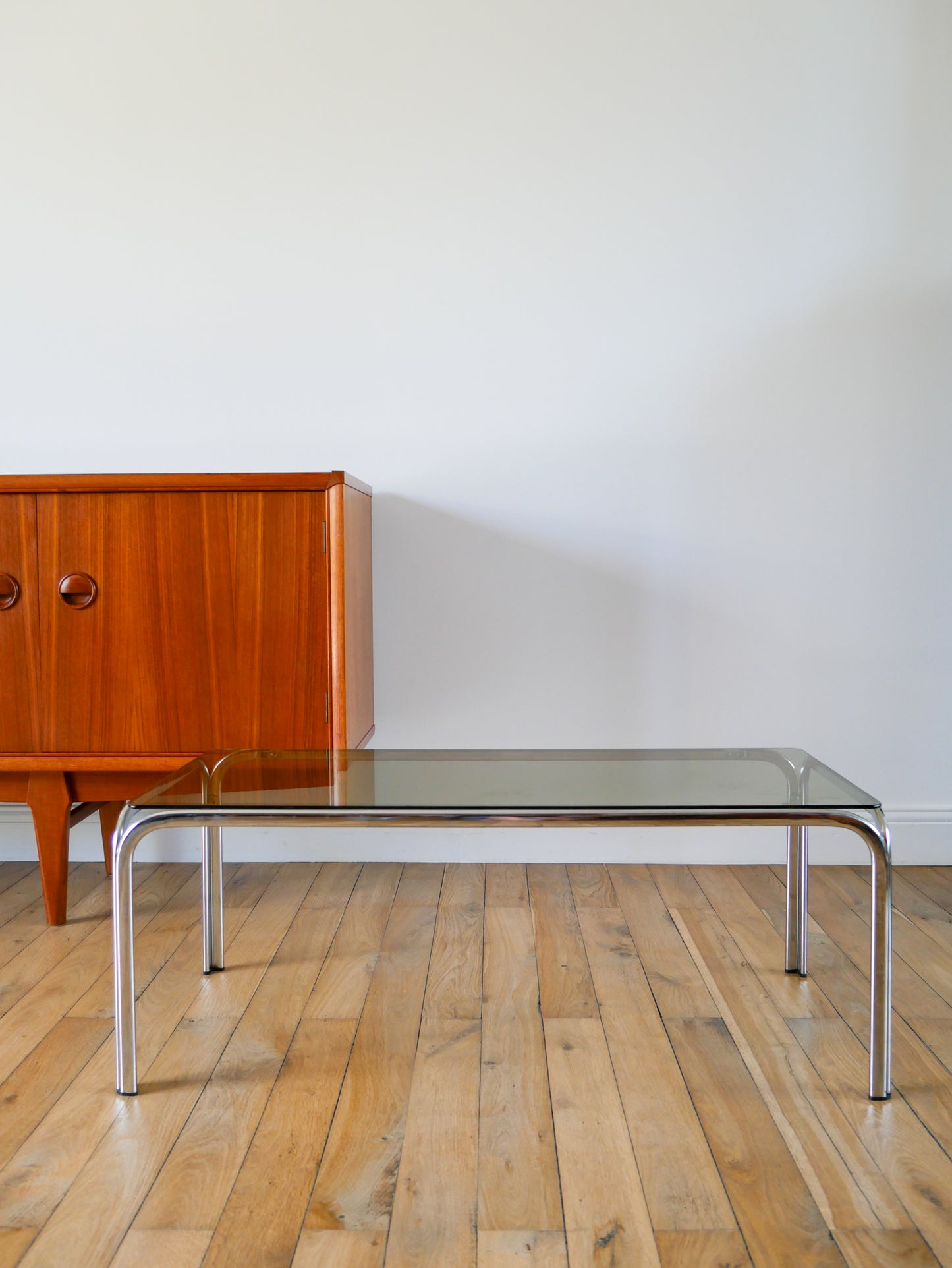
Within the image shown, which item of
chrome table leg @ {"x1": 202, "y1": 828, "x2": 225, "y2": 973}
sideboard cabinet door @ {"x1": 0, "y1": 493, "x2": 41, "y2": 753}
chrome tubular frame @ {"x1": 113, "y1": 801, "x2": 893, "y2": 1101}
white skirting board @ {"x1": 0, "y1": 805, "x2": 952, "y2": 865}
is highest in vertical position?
sideboard cabinet door @ {"x1": 0, "y1": 493, "x2": 41, "y2": 753}

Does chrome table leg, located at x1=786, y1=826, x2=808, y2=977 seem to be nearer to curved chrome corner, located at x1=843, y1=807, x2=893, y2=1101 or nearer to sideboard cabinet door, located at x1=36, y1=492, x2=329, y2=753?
curved chrome corner, located at x1=843, y1=807, x2=893, y2=1101

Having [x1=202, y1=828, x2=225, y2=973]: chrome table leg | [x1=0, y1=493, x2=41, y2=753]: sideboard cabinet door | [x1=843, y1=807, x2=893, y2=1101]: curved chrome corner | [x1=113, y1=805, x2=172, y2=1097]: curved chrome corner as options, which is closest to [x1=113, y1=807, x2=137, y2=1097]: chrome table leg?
[x1=113, y1=805, x2=172, y2=1097]: curved chrome corner

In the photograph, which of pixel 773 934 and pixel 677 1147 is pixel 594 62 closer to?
pixel 773 934

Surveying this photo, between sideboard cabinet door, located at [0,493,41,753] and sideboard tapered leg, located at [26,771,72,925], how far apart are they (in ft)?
0.26

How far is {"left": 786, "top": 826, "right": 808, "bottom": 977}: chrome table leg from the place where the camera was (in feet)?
5.56

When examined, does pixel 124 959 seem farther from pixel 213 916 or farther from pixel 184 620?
pixel 184 620

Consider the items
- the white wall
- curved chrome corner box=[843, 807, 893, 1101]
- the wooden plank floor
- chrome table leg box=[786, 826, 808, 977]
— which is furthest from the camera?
the white wall

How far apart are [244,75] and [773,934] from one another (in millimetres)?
2168

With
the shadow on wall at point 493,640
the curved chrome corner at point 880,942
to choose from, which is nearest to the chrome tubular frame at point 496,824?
the curved chrome corner at point 880,942

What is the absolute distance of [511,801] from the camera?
4.61 feet

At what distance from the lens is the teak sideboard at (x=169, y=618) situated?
1.95 m

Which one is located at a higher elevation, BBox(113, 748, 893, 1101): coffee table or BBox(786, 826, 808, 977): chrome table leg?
BBox(113, 748, 893, 1101): coffee table

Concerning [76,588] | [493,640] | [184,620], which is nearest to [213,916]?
[184,620]

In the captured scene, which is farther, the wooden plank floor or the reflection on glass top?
the reflection on glass top
